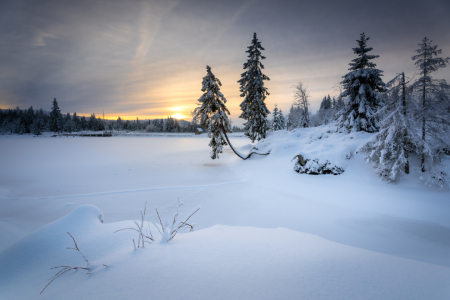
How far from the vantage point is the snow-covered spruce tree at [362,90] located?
11.5 m

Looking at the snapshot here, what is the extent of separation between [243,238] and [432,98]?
9723 millimetres

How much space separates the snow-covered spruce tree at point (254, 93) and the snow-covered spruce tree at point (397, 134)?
13.5 metres

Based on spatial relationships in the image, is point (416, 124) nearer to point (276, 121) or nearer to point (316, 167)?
point (316, 167)

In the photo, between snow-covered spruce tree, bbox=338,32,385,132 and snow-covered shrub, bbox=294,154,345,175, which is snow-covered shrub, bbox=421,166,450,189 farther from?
snow-covered spruce tree, bbox=338,32,385,132

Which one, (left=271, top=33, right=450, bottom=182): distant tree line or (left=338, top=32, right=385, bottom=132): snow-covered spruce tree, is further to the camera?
(left=338, top=32, right=385, bottom=132): snow-covered spruce tree

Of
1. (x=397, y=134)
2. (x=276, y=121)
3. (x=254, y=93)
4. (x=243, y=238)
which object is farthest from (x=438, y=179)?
(x=276, y=121)

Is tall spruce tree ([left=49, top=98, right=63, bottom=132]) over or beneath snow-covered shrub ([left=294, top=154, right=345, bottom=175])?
over

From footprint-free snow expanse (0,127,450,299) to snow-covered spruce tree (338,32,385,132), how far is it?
205cm

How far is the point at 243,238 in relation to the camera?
287cm

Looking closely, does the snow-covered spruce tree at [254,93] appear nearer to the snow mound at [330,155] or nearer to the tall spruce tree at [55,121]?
the snow mound at [330,155]

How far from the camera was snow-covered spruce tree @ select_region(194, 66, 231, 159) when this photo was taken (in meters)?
15.8

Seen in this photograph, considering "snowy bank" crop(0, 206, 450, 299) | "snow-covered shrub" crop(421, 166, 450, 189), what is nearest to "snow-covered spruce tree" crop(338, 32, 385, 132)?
"snow-covered shrub" crop(421, 166, 450, 189)

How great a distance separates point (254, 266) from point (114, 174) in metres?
14.5

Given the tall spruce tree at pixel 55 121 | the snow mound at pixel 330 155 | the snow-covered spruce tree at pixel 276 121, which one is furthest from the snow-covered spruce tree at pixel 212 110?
the tall spruce tree at pixel 55 121
